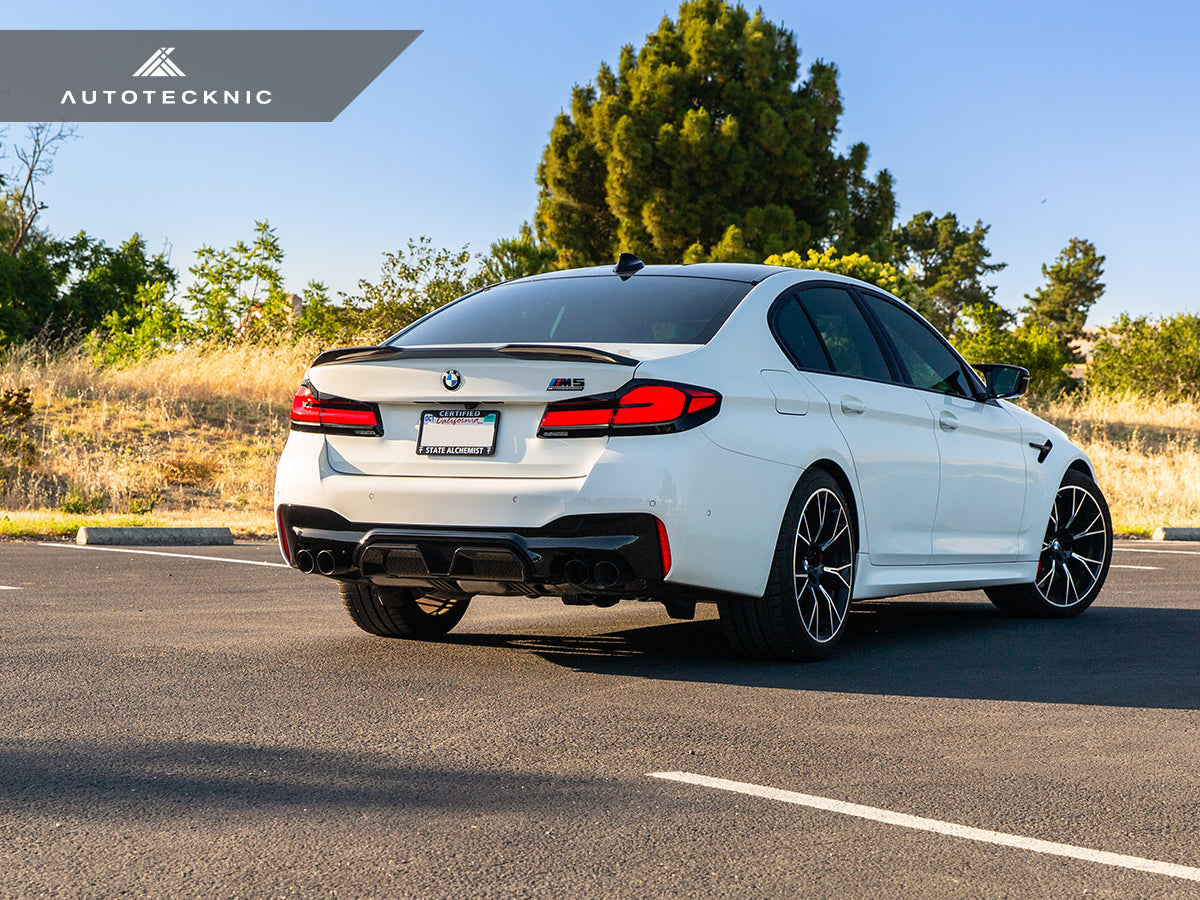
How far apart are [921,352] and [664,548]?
2.81 metres

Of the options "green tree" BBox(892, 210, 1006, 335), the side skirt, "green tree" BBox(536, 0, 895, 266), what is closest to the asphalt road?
the side skirt

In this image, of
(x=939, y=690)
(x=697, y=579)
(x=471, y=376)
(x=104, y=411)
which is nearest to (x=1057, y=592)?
(x=939, y=690)

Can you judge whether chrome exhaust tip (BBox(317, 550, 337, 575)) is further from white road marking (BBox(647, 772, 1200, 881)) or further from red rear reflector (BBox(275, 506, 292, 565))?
white road marking (BBox(647, 772, 1200, 881))

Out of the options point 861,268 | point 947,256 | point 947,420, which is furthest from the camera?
point 947,256

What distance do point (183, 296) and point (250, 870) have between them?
33993 mm

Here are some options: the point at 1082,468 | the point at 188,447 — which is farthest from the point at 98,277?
the point at 1082,468

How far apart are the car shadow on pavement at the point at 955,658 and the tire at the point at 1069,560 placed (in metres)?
0.14

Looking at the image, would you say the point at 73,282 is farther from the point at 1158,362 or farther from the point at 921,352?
the point at 921,352

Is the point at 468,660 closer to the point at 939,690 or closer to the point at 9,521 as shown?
the point at 939,690

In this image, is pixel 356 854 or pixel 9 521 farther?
pixel 9 521

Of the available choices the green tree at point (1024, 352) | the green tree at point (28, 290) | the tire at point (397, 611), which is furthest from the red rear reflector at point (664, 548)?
the green tree at point (28, 290)

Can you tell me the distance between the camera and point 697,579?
5.60 metres

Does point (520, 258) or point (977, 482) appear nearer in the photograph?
point (977, 482)

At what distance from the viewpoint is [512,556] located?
5.51 m
